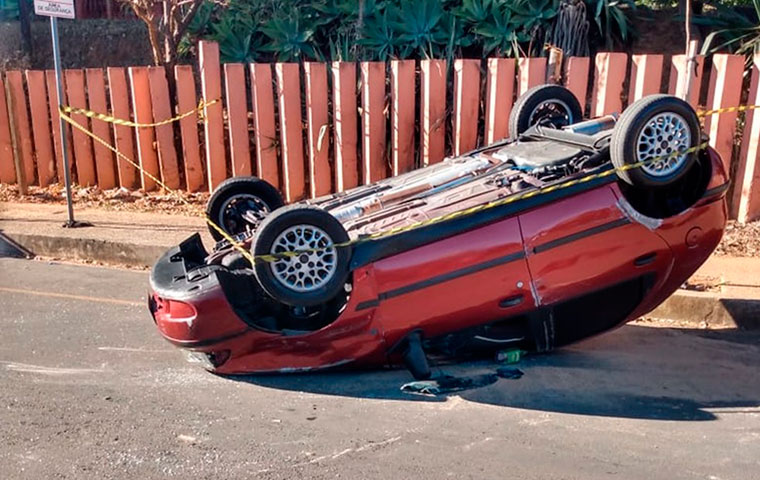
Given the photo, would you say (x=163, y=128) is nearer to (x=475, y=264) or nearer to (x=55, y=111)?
(x=55, y=111)

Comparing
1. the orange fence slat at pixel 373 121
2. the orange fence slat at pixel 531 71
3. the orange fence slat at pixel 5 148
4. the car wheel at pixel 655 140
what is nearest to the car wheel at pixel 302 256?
the car wheel at pixel 655 140

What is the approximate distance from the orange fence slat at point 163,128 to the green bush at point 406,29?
1657mm

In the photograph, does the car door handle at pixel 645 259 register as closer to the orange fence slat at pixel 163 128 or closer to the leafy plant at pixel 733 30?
the leafy plant at pixel 733 30

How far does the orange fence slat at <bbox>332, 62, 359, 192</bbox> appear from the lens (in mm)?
8570

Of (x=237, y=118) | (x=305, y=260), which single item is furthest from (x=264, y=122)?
(x=305, y=260)

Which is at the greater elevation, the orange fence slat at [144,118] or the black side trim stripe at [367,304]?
the orange fence slat at [144,118]

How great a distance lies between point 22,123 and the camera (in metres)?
10.4

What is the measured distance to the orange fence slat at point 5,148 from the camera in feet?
33.8

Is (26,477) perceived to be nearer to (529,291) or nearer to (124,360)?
(124,360)

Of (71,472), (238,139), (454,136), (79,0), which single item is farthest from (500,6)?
(79,0)

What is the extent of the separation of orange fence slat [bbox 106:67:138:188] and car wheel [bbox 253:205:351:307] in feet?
19.6

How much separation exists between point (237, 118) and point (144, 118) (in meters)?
1.39

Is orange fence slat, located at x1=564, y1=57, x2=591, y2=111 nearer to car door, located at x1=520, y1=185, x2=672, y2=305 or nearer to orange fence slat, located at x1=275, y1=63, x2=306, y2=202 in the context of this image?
orange fence slat, located at x1=275, y1=63, x2=306, y2=202

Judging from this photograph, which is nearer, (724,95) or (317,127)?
(724,95)
